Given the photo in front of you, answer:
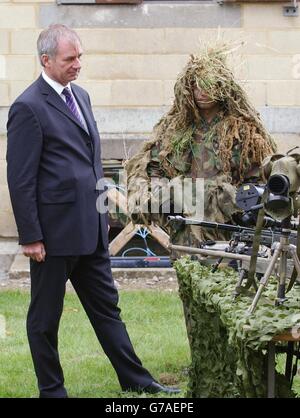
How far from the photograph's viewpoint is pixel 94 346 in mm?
8000

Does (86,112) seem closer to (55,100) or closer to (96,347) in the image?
(55,100)

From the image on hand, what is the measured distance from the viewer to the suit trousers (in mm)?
6043

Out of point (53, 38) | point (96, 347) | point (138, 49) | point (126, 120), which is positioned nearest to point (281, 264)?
point (53, 38)

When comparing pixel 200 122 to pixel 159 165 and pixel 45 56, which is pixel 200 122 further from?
pixel 45 56

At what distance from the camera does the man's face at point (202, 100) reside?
263 inches

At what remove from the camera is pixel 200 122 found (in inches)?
271

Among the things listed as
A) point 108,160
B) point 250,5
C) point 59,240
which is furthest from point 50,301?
point 250,5

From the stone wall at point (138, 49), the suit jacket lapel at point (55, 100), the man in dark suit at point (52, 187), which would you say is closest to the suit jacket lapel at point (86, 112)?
the man in dark suit at point (52, 187)

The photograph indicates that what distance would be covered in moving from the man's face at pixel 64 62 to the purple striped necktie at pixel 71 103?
0.36ft

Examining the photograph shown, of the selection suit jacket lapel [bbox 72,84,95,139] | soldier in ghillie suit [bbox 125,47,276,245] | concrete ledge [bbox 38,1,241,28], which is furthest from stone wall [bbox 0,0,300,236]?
suit jacket lapel [bbox 72,84,95,139]

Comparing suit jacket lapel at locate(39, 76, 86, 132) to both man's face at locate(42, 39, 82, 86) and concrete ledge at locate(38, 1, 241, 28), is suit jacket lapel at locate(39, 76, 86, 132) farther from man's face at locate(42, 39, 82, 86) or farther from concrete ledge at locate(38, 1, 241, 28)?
concrete ledge at locate(38, 1, 241, 28)

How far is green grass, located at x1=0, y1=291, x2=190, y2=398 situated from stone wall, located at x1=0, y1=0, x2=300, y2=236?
2.07 metres

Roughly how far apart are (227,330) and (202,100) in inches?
85.8
